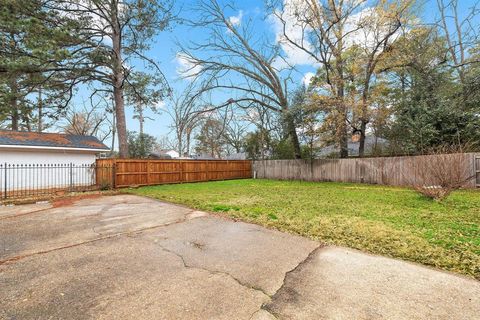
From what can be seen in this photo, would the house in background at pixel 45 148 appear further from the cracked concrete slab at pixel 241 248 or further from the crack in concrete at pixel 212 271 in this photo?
the crack in concrete at pixel 212 271

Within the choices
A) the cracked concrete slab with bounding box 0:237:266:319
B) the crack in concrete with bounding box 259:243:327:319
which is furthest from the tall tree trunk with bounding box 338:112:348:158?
the cracked concrete slab with bounding box 0:237:266:319

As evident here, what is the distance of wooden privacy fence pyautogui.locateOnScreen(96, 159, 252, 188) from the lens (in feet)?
38.3

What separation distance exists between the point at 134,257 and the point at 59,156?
43.0 feet

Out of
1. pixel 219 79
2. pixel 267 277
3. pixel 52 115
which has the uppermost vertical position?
pixel 219 79

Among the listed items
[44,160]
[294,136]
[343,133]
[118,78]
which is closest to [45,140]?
[44,160]

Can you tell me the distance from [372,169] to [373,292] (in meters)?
11.5

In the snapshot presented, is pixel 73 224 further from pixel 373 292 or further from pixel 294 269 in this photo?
pixel 373 292

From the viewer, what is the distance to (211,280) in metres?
2.53

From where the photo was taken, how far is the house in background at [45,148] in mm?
11375

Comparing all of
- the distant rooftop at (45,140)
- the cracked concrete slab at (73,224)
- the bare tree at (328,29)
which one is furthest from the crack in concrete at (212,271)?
the distant rooftop at (45,140)

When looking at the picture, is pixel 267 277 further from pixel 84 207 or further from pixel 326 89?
pixel 326 89

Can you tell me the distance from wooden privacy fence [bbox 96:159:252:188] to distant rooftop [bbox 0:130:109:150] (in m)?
2.27

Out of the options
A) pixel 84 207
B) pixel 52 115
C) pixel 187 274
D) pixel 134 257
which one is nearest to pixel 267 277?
pixel 187 274

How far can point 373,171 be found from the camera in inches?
483
